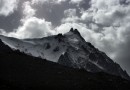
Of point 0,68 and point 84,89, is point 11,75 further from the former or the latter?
point 84,89

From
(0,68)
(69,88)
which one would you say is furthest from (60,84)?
(0,68)

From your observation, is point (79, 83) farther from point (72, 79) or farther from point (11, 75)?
point (11, 75)

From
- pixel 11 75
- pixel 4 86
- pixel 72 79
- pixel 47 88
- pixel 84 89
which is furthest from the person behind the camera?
pixel 72 79

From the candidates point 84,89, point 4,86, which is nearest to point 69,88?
point 84,89

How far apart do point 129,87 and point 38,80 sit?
61009 millimetres

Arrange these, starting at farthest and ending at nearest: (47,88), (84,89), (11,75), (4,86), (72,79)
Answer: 1. (72,79)
2. (11,75)
3. (84,89)
4. (47,88)
5. (4,86)

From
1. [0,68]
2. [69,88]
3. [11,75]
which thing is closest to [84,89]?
[69,88]

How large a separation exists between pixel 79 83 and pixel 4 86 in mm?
63137

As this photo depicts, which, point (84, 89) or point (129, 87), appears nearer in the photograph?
point (84, 89)

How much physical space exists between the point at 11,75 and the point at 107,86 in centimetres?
5885

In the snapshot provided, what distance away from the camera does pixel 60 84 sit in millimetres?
178000

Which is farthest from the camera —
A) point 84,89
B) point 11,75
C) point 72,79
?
point 72,79

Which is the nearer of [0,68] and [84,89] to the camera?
[84,89]

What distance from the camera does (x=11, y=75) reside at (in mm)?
186125
